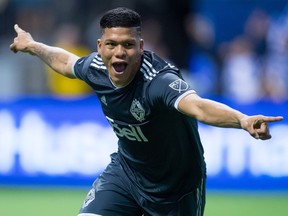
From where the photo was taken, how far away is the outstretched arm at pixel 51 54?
827 cm

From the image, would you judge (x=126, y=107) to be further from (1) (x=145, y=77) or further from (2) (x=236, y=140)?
(2) (x=236, y=140)

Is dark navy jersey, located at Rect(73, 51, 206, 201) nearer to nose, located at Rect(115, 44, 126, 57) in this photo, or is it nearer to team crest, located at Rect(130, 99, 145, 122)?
team crest, located at Rect(130, 99, 145, 122)

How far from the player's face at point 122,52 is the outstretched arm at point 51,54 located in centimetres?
105

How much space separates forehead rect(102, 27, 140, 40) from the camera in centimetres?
714

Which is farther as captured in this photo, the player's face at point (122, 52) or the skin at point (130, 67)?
the player's face at point (122, 52)

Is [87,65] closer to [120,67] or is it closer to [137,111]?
[120,67]

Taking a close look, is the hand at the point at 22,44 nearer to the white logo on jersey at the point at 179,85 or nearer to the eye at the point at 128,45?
the eye at the point at 128,45

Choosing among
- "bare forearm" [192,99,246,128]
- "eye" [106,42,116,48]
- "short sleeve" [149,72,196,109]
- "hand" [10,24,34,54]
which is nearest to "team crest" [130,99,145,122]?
"short sleeve" [149,72,196,109]

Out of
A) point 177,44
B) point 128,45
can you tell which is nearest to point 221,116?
point 128,45

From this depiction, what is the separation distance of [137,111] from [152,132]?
231 mm

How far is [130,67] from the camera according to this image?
7.16m

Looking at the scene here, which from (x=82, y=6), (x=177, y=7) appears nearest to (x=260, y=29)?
(x=177, y=7)

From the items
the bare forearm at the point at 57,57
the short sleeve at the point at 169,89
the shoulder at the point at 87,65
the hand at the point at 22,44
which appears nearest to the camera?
the short sleeve at the point at 169,89

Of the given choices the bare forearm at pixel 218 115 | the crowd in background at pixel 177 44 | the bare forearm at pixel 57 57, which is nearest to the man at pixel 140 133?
the bare forearm at pixel 218 115
